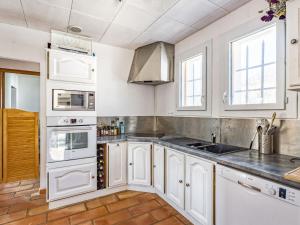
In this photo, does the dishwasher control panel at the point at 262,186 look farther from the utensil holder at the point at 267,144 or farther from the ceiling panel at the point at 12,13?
the ceiling panel at the point at 12,13

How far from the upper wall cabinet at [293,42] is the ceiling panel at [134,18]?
133cm

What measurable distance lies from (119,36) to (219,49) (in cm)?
144

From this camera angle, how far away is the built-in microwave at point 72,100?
217cm

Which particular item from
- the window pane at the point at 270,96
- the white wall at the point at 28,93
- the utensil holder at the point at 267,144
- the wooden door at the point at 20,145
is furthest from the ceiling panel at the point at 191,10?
the wooden door at the point at 20,145

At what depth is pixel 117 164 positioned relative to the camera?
251 cm

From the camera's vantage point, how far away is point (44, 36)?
8.00 feet

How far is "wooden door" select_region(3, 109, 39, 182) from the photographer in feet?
9.36

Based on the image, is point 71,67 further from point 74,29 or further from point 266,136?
point 266,136

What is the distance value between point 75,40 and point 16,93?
1555 millimetres

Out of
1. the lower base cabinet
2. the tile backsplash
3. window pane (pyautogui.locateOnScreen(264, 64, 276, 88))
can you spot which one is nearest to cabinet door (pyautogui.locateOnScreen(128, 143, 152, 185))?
the lower base cabinet

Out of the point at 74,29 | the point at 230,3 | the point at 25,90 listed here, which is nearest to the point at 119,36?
the point at 74,29

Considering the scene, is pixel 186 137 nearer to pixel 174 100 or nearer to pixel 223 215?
pixel 174 100

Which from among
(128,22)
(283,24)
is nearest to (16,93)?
(128,22)

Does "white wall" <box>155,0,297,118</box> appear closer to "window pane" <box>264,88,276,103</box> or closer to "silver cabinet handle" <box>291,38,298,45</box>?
"window pane" <box>264,88,276,103</box>
